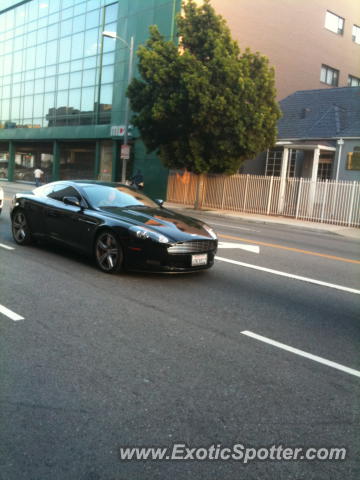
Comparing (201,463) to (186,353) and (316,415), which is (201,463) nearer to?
(316,415)

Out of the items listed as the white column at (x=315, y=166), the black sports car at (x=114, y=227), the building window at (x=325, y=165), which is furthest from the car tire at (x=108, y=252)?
the building window at (x=325, y=165)

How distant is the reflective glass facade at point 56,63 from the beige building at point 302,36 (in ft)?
30.7

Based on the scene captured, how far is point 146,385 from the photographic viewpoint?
12.5 ft

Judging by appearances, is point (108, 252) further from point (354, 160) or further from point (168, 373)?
point (354, 160)

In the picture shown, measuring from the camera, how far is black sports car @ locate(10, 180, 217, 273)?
23.3 feet

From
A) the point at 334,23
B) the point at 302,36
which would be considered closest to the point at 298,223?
the point at 302,36

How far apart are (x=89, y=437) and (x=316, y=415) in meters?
1.60

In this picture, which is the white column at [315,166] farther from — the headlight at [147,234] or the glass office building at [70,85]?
the headlight at [147,234]

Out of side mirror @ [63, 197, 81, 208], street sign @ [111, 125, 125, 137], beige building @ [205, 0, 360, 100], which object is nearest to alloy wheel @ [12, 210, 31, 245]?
side mirror @ [63, 197, 81, 208]

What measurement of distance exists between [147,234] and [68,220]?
1886 mm

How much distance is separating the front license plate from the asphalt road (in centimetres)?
29

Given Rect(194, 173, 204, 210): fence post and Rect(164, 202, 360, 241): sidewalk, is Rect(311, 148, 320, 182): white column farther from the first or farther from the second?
Rect(194, 173, 204, 210): fence post

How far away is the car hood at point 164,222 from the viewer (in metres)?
7.25

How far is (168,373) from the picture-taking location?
404 cm
